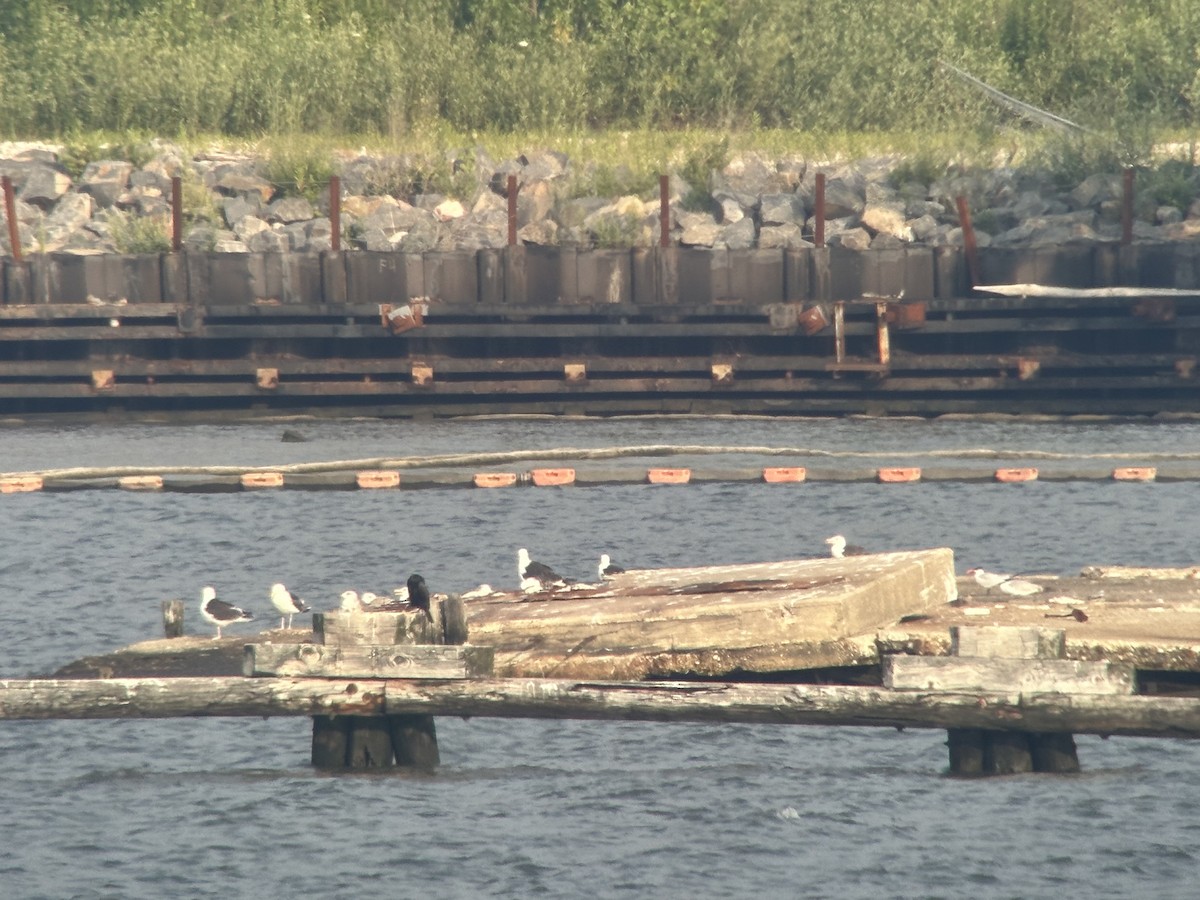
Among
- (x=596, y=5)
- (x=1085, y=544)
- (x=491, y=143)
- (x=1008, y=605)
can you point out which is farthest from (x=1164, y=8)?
(x=1008, y=605)

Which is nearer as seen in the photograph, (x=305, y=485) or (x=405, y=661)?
(x=405, y=661)

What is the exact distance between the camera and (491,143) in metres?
46.5

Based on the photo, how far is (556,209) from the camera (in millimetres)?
41875

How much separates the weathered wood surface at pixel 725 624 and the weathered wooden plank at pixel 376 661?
72cm

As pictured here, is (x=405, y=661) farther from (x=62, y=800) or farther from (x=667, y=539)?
(x=667, y=539)

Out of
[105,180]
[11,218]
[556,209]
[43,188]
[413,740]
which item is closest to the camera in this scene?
[413,740]

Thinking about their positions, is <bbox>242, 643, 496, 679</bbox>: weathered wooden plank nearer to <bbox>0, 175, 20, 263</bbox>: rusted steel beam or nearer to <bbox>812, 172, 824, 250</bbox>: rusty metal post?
<bbox>812, 172, 824, 250</bbox>: rusty metal post

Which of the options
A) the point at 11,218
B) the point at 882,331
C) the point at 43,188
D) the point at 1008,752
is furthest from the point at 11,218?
the point at 1008,752

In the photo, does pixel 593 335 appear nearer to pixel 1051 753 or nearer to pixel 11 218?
pixel 11 218

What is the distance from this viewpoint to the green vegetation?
48.2 metres

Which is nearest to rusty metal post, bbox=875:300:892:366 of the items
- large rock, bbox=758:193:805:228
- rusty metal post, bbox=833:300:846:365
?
rusty metal post, bbox=833:300:846:365

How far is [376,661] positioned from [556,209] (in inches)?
1159

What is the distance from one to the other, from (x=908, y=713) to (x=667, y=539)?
12208 mm

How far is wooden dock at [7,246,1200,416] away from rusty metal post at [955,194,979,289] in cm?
34
